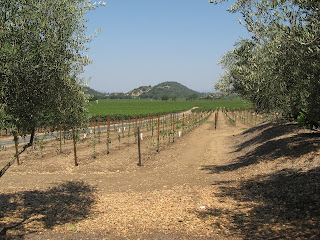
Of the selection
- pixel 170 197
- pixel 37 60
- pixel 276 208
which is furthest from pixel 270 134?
pixel 37 60

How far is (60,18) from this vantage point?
25.2ft

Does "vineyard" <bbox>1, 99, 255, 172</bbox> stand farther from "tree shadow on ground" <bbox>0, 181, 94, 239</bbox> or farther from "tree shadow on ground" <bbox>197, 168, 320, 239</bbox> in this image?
"tree shadow on ground" <bbox>197, 168, 320, 239</bbox>

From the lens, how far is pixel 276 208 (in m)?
9.45

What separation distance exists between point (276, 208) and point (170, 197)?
4.16 meters

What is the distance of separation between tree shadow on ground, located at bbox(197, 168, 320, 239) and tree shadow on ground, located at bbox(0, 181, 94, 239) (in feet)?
15.4

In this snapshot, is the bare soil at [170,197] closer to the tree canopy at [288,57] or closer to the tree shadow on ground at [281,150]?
the tree shadow on ground at [281,150]

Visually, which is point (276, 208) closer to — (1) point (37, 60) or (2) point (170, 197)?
(2) point (170, 197)

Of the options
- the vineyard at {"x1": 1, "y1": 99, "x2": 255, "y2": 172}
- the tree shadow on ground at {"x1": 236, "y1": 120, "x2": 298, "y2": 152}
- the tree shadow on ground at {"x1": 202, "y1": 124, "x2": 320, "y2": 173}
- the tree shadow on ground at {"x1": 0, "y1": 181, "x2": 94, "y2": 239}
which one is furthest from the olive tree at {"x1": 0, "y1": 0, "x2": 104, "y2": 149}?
the tree shadow on ground at {"x1": 236, "y1": 120, "x2": 298, "y2": 152}

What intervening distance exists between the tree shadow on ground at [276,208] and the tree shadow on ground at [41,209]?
4.69m

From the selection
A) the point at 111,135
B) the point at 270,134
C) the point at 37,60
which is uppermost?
the point at 37,60

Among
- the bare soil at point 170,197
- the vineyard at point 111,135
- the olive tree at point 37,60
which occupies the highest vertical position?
the olive tree at point 37,60

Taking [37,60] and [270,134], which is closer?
[37,60]

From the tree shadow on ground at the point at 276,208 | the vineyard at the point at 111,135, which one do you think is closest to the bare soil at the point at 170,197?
the tree shadow on ground at the point at 276,208

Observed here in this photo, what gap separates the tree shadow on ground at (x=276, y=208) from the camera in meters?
7.67
